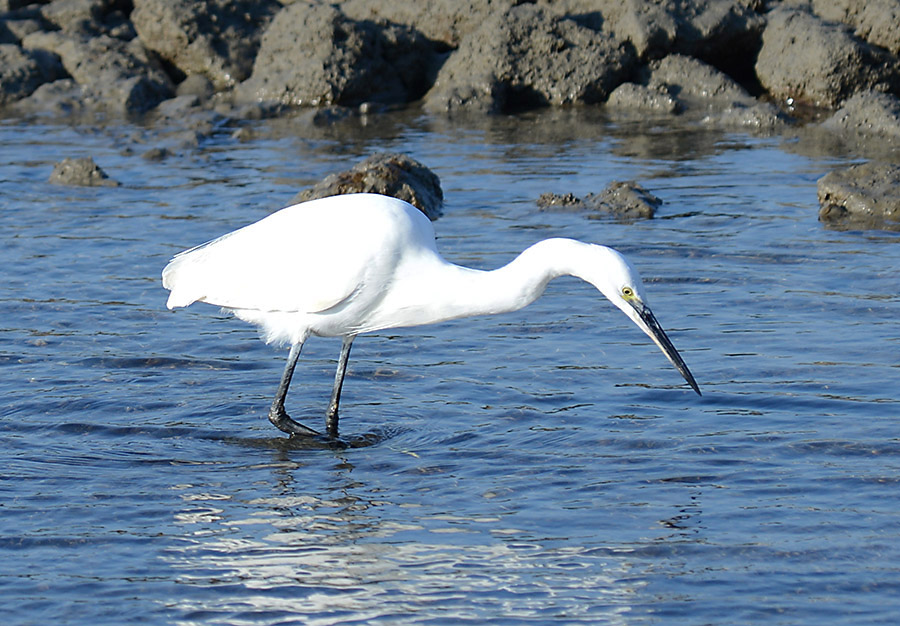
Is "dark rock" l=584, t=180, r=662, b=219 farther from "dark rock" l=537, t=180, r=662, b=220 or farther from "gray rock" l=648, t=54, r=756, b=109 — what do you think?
"gray rock" l=648, t=54, r=756, b=109

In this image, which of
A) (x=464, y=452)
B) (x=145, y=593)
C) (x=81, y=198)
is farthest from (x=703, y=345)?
(x=81, y=198)

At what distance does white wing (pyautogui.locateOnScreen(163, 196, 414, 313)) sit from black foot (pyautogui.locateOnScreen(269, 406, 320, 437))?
0.56 metres

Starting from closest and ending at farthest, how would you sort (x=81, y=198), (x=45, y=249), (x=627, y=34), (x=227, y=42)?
(x=45, y=249)
(x=81, y=198)
(x=627, y=34)
(x=227, y=42)

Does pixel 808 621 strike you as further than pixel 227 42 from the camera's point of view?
No

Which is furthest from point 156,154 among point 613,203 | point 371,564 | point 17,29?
point 371,564

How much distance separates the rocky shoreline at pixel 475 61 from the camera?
16453mm

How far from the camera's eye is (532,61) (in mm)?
17547

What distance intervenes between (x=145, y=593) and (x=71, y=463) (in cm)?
159

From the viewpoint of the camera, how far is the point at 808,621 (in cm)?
452

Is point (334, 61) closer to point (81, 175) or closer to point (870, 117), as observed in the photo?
point (81, 175)

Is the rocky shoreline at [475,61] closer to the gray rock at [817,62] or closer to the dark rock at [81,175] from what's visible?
the gray rock at [817,62]

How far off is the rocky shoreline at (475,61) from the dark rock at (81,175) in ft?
10.2

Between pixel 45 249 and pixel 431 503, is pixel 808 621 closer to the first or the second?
pixel 431 503

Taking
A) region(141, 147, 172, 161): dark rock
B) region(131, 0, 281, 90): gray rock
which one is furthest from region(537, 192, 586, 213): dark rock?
region(131, 0, 281, 90): gray rock
